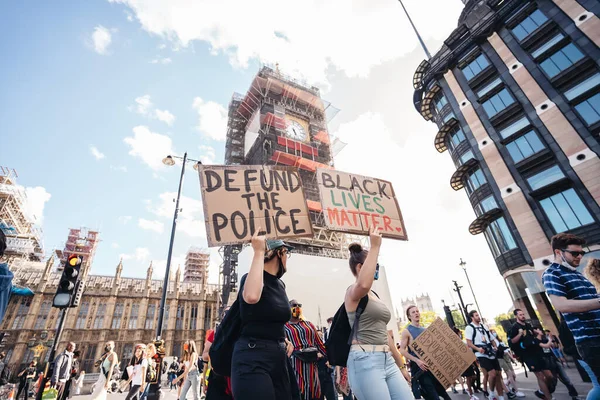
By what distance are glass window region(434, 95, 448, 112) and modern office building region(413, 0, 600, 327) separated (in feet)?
1.98

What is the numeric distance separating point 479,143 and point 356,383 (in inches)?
1019

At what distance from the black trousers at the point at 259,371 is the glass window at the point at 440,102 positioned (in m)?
30.4

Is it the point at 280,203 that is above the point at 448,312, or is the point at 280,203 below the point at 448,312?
above

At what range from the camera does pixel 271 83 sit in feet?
125

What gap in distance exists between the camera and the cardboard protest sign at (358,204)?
4.46 metres

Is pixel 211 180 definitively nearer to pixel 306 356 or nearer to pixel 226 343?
pixel 226 343

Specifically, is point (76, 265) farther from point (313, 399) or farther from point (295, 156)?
point (295, 156)

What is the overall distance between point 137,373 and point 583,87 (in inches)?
1118

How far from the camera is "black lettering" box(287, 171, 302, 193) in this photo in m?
4.40

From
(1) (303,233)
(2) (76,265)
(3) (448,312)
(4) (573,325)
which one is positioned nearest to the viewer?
(4) (573,325)

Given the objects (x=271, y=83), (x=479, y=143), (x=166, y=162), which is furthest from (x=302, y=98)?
(x=166, y=162)

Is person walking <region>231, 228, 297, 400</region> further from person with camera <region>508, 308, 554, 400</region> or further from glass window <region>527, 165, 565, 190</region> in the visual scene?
glass window <region>527, 165, 565, 190</region>

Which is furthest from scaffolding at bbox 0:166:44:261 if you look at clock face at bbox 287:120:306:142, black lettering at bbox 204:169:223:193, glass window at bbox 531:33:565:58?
glass window at bbox 531:33:565:58

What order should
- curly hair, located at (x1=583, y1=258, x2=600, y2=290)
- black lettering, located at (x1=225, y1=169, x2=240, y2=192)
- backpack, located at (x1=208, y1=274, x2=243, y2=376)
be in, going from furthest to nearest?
black lettering, located at (x1=225, y1=169, x2=240, y2=192) < curly hair, located at (x1=583, y1=258, x2=600, y2=290) < backpack, located at (x1=208, y1=274, x2=243, y2=376)
